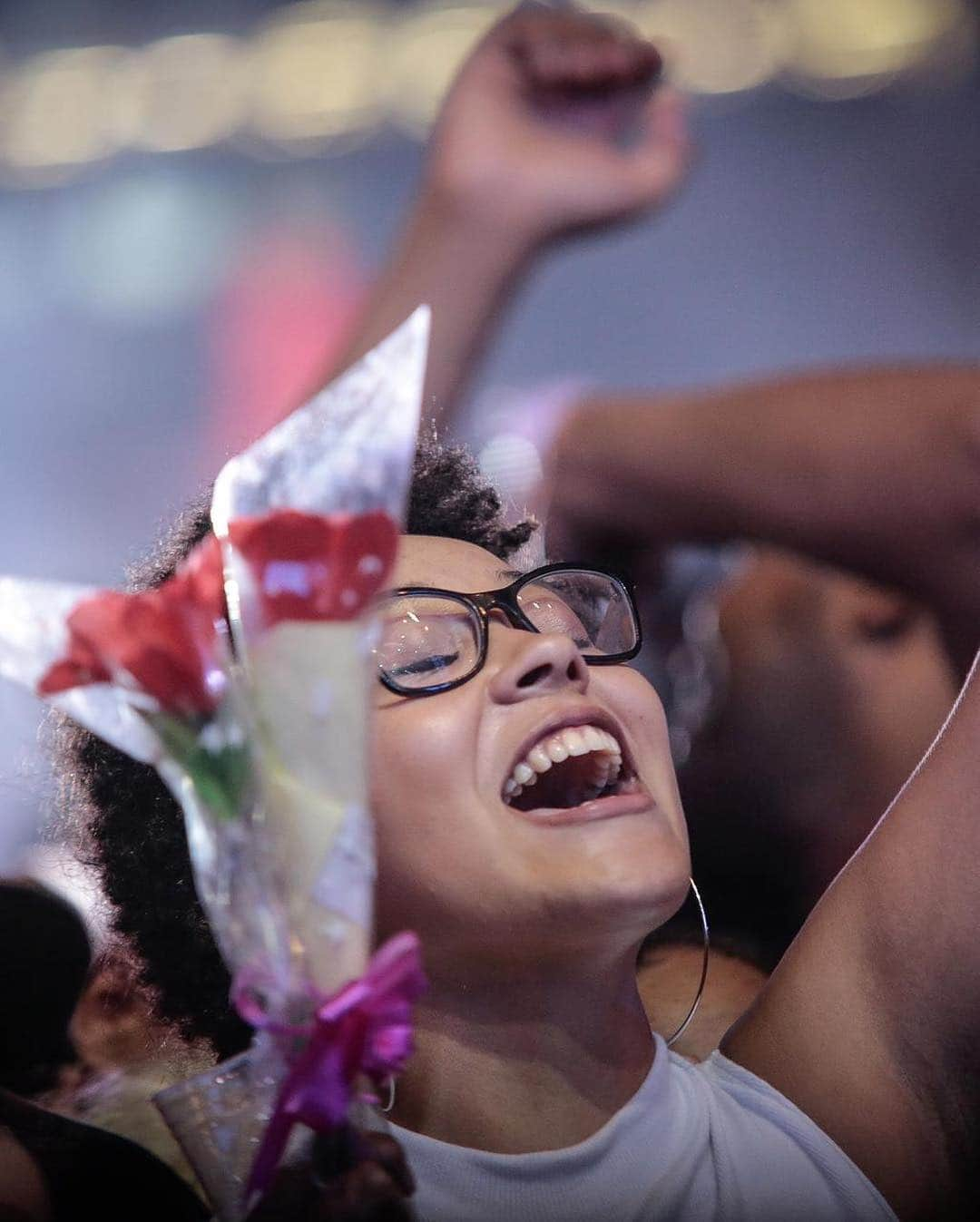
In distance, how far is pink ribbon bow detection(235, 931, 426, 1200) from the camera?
694mm

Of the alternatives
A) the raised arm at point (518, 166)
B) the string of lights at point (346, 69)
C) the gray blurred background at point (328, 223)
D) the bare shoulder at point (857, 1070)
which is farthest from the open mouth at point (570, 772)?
the string of lights at point (346, 69)

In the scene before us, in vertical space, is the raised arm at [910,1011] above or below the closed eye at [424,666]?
below

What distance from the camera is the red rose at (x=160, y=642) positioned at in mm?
725

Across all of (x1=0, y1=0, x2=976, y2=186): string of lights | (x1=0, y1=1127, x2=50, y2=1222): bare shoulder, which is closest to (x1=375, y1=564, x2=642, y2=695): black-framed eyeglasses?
(x1=0, y1=1127, x2=50, y2=1222): bare shoulder

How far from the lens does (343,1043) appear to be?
70cm

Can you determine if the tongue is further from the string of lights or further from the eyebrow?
the string of lights

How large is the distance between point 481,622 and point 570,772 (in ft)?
0.54

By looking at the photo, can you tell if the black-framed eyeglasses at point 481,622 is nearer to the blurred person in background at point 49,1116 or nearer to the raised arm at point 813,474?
the raised arm at point 813,474

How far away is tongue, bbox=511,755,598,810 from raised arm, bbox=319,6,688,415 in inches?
27.9

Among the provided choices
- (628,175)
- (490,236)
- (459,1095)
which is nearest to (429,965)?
(459,1095)

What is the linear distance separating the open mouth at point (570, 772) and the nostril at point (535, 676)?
0.05m

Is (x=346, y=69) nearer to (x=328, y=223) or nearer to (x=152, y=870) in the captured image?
(x=328, y=223)

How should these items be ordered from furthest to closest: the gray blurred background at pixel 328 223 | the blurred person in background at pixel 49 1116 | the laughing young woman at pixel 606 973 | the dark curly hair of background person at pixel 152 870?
1. the gray blurred background at pixel 328 223
2. the dark curly hair of background person at pixel 152 870
3. the blurred person in background at pixel 49 1116
4. the laughing young woman at pixel 606 973

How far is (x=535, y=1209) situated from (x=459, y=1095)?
0.36ft
